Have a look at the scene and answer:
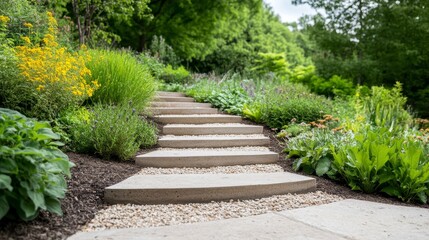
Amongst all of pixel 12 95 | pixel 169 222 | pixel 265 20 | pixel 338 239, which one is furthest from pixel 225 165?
pixel 265 20

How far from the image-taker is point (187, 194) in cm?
342

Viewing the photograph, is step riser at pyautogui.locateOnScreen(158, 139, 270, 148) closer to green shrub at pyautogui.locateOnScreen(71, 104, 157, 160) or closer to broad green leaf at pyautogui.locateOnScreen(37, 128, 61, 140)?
green shrub at pyautogui.locateOnScreen(71, 104, 157, 160)

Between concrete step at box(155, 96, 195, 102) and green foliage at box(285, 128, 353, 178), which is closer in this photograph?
green foliage at box(285, 128, 353, 178)

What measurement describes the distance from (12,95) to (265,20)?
22736mm

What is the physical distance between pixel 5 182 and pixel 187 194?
156cm

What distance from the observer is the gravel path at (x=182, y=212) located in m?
2.93

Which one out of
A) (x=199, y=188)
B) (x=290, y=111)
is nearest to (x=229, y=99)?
(x=290, y=111)

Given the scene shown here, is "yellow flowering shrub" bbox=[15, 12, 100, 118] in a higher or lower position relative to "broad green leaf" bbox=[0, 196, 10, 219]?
higher

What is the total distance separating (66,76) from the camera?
4645 millimetres

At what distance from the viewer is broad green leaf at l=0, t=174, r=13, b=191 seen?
2209 mm

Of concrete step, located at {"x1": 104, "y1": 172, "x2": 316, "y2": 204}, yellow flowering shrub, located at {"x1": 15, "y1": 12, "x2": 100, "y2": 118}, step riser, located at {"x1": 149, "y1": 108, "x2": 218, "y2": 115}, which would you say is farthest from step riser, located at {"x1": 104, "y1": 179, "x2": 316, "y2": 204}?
step riser, located at {"x1": 149, "y1": 108, "x2": 218, "y2": 115}

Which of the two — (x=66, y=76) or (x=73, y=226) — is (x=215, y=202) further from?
(x=66, y=76)

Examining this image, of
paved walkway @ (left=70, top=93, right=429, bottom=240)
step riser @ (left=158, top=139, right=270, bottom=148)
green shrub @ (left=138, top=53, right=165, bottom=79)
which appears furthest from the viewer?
green shrub @ (left=138, top=53, right=165, bottom=79)

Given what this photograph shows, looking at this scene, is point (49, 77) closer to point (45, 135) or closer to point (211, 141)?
point (45, 135)
